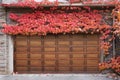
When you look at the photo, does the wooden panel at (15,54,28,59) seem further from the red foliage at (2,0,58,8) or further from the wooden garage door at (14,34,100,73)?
the red foliage at (2,0,58,8)

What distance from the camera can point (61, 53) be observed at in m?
14.5

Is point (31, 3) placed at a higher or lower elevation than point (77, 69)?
higher

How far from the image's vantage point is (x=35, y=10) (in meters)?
14.1

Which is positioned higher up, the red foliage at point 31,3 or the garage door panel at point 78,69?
the red foliage at point 31,3

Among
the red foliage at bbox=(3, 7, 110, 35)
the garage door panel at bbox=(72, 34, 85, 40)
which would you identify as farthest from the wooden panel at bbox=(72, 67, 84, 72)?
the red foliage at bbox=(3, 7, 110, 35)

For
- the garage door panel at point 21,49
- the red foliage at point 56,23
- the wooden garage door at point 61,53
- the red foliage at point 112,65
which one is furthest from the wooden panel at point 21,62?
the red foliage at point 112,65

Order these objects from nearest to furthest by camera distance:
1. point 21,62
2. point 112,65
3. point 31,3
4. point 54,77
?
point 31,3 < point 54,77 < point 112,65 < point 21,62

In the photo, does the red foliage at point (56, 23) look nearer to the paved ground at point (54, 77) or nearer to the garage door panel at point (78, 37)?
the garage door panel at point (78, 37)

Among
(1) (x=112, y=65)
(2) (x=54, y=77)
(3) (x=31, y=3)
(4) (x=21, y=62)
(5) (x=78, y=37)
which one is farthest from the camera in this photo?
(4) (x=21, y=62)

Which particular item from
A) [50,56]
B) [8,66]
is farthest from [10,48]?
[50,56]

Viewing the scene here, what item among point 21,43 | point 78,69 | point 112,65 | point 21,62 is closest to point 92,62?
point 78,69

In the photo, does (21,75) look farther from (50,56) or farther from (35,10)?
(35,10)

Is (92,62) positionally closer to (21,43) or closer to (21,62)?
(21,62)

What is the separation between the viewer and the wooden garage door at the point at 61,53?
1451cm
